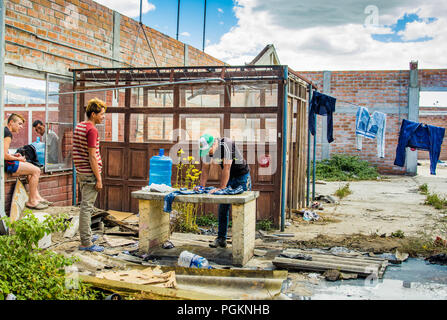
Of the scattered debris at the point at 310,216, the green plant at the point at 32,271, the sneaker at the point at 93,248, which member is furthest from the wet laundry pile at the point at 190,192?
the scattered debris at the point at 310,216

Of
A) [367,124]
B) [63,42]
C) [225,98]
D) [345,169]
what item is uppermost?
[63,42]

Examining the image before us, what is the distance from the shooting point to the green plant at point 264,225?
27.6 ft

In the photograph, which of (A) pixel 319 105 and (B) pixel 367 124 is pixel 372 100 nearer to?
(B) pixel 367 124

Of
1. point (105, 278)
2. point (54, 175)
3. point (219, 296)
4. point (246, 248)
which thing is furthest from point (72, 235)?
point (219, 296)

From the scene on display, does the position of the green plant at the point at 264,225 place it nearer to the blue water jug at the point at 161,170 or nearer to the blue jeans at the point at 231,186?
the blue jeans at the point at 231,186

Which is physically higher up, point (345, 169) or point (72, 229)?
point (345, 169)

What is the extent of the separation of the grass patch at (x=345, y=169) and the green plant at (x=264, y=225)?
9.90 m

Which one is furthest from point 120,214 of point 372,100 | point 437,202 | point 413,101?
point 413,101

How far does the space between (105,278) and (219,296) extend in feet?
4.63

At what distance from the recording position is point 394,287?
512 centimetres

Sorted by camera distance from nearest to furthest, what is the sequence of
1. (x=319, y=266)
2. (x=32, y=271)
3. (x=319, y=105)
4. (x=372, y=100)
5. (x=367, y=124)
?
(x=32, y=271) → (x=319, y=266) → (x=319, y=105) → (x=367, y=124) → (x=372, y=100)

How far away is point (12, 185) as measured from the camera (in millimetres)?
7457

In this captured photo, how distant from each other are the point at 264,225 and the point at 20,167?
4.61 meters
